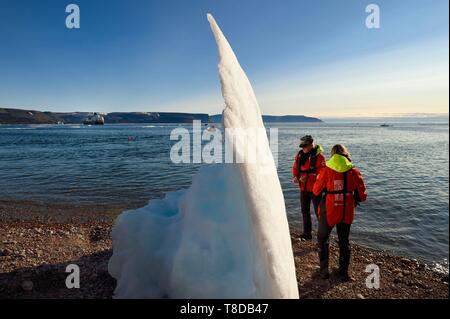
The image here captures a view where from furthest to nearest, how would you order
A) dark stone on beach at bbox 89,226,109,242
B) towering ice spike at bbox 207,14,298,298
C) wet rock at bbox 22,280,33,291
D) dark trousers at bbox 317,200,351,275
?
dark stone on beach at bbox 89,226,109,242, dark trousers at bbox 317,200,351,275, wet rock at bbox 22,280,33,291, towering ice spike at bbox 207,14,298,298

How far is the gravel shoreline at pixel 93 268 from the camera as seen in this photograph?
5.02 meters

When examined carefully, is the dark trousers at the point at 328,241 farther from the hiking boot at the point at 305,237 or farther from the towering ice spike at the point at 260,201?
the hiking boot at the point at 305,237

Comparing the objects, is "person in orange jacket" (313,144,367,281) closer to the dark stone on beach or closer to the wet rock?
the wet rock

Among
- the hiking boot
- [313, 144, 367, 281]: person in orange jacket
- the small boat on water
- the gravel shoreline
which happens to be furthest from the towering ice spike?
the small boat on water

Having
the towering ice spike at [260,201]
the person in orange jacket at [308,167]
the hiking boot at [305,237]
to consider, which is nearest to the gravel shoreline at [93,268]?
the hiking boot at [305,237]

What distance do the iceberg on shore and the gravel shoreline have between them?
113cm

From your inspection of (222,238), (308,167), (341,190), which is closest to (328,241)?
(341,190)

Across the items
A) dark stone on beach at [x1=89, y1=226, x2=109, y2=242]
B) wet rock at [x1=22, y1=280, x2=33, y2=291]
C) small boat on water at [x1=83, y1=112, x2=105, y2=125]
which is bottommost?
dark stone on beach at [x1=89, y1=226, x2=109, y2=242]

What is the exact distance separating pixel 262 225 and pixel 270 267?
1.62 feet

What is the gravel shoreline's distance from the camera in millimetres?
5016

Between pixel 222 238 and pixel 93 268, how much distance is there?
3.54m

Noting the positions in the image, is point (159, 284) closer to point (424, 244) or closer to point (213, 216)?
point (213, 216)

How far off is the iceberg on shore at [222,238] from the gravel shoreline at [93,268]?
1.13 meters
